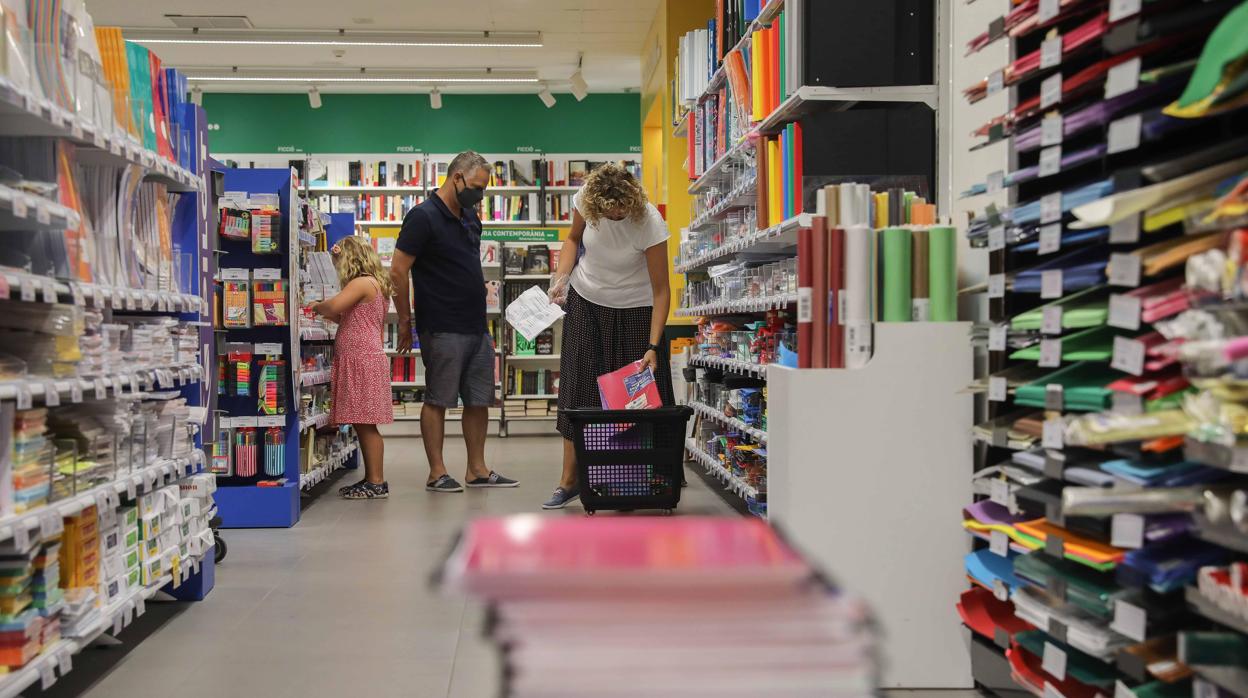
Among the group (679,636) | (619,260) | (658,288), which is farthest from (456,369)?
(679,636)

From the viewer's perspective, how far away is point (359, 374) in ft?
18.8

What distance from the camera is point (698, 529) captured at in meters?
0.82

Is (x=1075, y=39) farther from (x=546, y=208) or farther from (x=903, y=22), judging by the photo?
(x=546, y=208)

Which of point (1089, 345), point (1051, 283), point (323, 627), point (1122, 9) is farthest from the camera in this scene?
point (323, 627)

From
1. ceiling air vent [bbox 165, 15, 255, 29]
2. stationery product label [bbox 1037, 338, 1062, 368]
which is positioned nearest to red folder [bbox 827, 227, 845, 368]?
stationery product label [bbox 1037, 338, 1062, 368]

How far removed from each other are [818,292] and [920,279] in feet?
0.87

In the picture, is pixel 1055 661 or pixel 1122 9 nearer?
pixel 1122 9

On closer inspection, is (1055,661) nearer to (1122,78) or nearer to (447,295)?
(1122,78)

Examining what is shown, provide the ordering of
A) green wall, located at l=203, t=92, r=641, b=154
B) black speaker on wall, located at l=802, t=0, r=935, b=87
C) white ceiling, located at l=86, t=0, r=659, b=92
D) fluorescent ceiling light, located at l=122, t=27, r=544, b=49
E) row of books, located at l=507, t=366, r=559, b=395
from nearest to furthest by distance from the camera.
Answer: black speaker on wall, located at l=802, t=0, r=935, b=87
white ceiling, located at l=86, t=0, r=659, b=92
fluorescent ceiling light, located at l=122, t=27, r=544, b=49
row of books, located at l=507, t=366, r=559, b=395
green wall, located at l=203, t=92, r=641, b=154

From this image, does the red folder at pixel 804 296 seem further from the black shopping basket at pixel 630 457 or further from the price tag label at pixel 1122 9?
the black shopping basket at pixel 630 457

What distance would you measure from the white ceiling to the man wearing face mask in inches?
154

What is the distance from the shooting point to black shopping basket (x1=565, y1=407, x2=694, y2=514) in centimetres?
464

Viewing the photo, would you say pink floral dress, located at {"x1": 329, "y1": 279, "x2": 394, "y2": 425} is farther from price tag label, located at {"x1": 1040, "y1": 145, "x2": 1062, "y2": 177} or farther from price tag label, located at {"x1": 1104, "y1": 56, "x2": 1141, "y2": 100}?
price tag label, located at {"x1": 1104, "y1": 56, "x2": 1141, "y2": 100}

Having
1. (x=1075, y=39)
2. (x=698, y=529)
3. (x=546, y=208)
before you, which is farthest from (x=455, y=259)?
(x=546, y=208)
